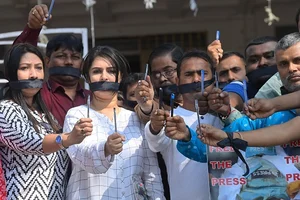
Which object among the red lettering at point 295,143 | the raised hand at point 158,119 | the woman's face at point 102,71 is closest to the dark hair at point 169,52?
the woman's face at point 102,71

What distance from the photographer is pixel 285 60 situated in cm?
282

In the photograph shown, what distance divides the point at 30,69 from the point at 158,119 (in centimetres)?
73

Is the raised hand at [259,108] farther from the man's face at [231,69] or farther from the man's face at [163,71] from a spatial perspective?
the man's face at [231,69]

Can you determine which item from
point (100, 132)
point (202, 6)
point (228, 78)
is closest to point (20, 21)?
point (202, 6)

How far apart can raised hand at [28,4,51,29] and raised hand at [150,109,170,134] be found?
0.90m

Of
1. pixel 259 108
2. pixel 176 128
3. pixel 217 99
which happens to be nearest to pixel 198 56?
pixel 217 99

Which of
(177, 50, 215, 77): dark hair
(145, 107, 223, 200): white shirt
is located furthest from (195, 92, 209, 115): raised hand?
(177, 50, 215, 77): dark hair

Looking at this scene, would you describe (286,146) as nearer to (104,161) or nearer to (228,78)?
(104,161)

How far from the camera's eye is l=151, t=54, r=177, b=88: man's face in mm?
3523

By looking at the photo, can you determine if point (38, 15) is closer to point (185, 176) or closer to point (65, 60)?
point (65, 60)

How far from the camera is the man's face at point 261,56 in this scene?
372cm

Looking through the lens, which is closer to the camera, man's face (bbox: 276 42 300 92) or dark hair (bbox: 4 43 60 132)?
man's face (bbox: 276 42 300 92)

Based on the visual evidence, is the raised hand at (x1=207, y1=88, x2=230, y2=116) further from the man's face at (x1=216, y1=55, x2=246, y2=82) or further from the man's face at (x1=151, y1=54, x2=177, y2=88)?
the man's face at (x1=216, y1=55, x2=246, y2=82)

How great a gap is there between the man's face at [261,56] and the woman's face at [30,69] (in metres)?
1.31
